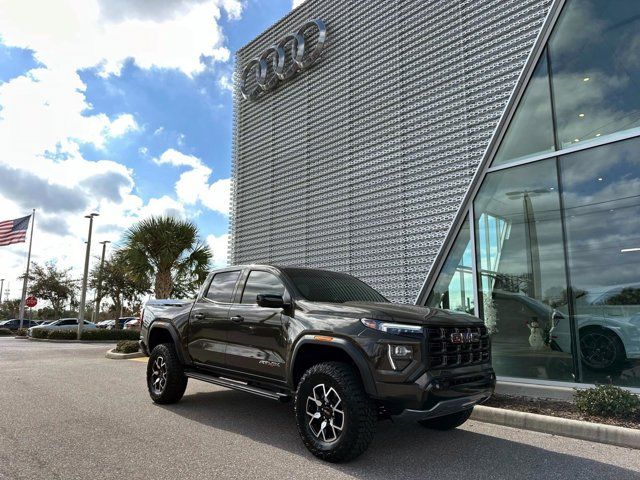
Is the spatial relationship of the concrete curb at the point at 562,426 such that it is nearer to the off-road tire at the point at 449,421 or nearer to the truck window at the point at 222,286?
the off-road tire at the point at 449,421

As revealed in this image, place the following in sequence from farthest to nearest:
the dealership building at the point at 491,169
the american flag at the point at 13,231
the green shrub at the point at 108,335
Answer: the american flag at the point at 13,231, the green shrub at the point at 108,335, the dealership building at the point at 491,169

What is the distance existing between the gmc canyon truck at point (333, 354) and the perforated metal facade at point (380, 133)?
15.1 feet

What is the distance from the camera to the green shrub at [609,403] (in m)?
5.43

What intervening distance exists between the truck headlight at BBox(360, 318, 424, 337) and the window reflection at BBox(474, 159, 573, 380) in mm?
4848

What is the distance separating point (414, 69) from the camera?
10.6m

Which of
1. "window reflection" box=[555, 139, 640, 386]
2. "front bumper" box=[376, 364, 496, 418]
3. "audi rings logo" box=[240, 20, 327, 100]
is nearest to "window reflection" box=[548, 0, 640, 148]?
"window reflection" box=[555, 139, 640, 386]

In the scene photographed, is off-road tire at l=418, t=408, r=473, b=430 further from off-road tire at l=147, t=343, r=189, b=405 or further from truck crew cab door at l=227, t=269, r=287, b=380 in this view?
off-road tire at l=147, t=343, r=189, b=405

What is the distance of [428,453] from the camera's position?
442cm

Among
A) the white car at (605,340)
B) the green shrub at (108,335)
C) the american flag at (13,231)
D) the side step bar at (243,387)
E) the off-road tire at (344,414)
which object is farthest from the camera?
the american flag at (13,231)

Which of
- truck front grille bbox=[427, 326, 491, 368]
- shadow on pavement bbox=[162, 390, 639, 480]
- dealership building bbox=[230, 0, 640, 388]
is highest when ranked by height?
dealership building bbox=[230, 0, 640, 388]

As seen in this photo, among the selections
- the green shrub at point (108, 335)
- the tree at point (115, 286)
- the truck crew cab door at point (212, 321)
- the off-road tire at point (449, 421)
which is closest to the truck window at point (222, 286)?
the truck crew cab door at point (212, 321)

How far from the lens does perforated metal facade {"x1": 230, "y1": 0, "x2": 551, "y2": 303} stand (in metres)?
9.25

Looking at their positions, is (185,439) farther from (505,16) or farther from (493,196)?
(505,16)

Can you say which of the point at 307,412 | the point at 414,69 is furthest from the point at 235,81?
the point at 307,412
